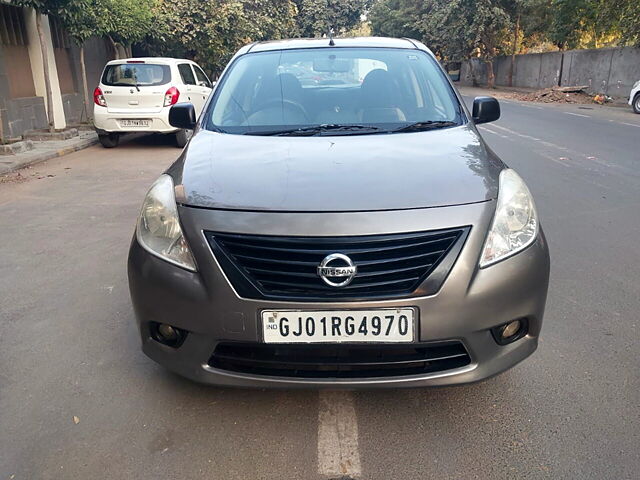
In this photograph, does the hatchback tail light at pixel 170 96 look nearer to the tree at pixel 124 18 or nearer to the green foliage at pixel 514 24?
the tree at pixel 124 18

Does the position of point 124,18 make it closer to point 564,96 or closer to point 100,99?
point 100,99

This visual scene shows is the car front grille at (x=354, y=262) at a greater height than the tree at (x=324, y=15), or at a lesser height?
lesser

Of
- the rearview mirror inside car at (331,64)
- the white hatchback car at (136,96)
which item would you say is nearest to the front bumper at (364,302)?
the rearview mirror inside car at (331,64)

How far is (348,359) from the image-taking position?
214 cm

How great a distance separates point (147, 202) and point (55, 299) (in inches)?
66.7

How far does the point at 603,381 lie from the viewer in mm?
2633

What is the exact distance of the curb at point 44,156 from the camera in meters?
8.61

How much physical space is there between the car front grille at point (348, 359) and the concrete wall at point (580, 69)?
25.1 meters

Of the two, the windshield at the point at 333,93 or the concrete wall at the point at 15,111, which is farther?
the concrete wall at the point at 15,111

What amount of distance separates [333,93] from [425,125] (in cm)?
65

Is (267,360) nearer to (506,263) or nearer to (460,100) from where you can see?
(506,263)

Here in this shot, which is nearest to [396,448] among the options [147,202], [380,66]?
[147,202]

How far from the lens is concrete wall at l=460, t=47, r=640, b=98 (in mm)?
23656

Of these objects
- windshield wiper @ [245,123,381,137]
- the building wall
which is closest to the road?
windshield wiper @ [245,123,381,137]
